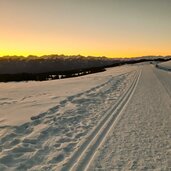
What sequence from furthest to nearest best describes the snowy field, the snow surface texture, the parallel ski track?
the snow surface texture → the snowy field → the parallel ski track

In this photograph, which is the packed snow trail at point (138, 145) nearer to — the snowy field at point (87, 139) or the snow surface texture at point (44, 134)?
the snowy field at point (87, 139)

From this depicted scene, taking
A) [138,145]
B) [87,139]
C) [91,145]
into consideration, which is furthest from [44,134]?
[138,145]

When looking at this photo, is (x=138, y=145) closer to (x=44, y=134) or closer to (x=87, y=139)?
(x=87, y=139)

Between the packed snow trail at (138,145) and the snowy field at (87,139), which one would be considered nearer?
the packed snow trail at (138,145)

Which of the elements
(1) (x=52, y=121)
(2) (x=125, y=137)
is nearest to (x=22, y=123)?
(1) (x=52, y=121)

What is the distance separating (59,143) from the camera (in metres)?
7.50

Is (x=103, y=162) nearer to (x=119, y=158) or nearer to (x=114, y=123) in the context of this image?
(x=119, y=158)

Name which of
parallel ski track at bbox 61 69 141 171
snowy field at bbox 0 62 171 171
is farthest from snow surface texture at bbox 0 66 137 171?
parallel ski track at bbox 61 69 141 171

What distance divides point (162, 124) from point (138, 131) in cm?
119

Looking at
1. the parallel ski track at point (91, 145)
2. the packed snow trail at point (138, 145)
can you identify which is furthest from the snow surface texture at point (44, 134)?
the packed snow trail at point (138, 145)

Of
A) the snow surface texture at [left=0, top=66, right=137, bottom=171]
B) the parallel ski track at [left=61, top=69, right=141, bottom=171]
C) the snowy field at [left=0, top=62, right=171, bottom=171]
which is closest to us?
the parallel ski track at [left=61, top=69, right=141, bottom=171]

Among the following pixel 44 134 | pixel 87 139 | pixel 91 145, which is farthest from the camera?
pixel 44 134

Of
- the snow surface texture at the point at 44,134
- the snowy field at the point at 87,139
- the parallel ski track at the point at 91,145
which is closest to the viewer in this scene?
the parallel ski track at the point at 91,145

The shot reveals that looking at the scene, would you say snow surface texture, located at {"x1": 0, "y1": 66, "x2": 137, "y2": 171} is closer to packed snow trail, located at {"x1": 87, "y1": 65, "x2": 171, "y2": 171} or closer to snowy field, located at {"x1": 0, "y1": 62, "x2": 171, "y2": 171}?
snowy field, located at {"x1": 0, "y1": 62, "x2": 171, "y2": 171}
